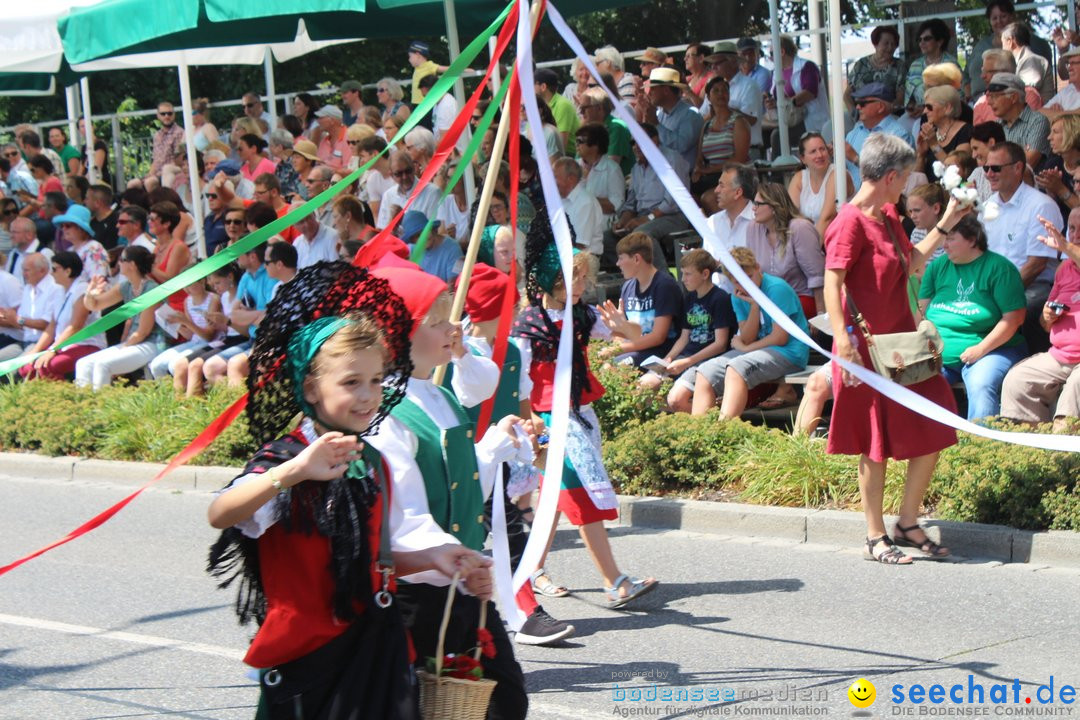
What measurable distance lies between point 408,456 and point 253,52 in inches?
638

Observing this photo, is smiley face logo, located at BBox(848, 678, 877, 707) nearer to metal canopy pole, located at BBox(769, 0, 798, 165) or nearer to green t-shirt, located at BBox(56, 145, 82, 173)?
metal canopy pole, located at BBox(769, 0, 798, 165)

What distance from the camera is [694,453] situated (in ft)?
28.9

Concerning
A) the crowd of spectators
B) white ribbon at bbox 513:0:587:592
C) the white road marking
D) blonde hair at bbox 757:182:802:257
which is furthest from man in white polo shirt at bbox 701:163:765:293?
white ribbon at bbox 513:0:587:592

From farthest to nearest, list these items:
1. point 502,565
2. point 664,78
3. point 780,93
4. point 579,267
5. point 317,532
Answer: point 664,78, point 780,93, point 579,267, point 502,565, point 317,532

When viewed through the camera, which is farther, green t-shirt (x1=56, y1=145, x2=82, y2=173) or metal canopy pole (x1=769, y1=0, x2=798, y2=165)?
green t-shirt (x1=56, y1=145, x2=82, y2=173)

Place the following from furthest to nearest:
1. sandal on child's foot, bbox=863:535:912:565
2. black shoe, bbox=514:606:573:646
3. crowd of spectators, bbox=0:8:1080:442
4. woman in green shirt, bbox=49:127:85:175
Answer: woman in green shirt, bbox=49:127:85:175 < crowd of spectators, bbox=0:8:1080:442 < sandal on child's foot, bbox=863:535:912:565 < black shoe, bbox=514:606:573:646

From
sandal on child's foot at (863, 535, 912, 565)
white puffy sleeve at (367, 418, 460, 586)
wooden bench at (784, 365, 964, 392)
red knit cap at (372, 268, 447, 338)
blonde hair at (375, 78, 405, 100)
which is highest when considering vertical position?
blonde hair at (375, 78, 405, 100)

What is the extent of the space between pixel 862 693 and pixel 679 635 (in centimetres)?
116

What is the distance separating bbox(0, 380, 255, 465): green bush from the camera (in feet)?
36.1

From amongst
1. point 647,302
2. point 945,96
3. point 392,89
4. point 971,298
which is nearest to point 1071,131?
point 945,96

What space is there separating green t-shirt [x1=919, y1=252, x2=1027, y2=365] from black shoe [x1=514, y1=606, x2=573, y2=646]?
391 cm

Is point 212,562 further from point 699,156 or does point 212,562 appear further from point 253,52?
point 253,52

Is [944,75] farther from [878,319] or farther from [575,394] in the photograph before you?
[575,394]

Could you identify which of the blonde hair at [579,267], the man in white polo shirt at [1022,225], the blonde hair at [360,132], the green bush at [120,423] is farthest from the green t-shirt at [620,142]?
the blonde hair at [579,267]
